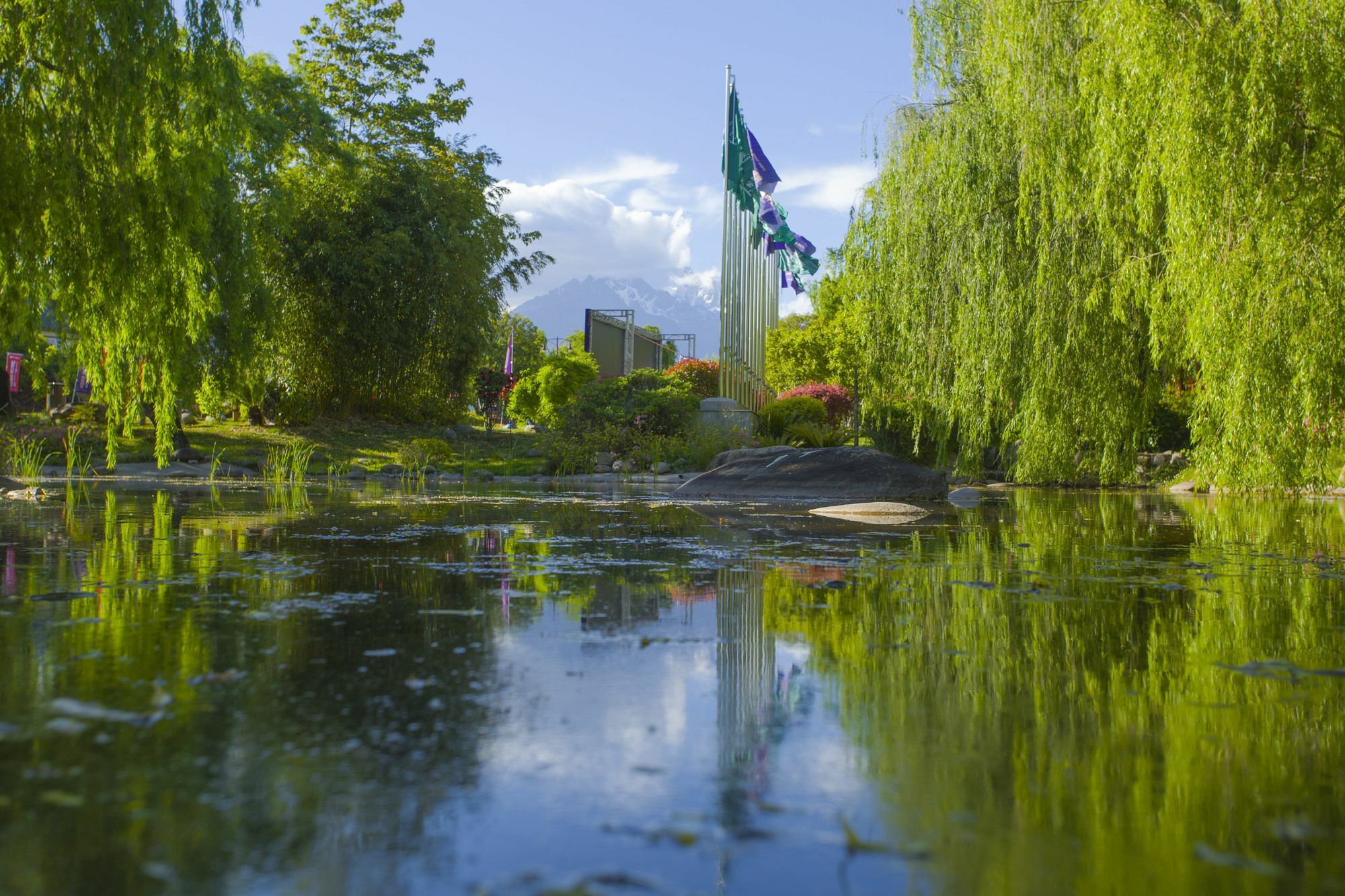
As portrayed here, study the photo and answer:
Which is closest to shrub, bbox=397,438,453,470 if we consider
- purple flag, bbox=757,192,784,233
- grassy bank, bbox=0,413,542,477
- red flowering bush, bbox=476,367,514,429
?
grassy bank, bbox=0,413,542,477

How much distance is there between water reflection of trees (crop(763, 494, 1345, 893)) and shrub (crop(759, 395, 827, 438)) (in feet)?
61.3

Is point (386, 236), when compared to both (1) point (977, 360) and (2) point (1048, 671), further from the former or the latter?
(2) point (1048, 671)

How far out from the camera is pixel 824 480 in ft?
41.9

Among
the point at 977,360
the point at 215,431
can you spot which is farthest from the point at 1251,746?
the point at 215,431

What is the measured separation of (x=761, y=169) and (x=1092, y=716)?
2578 cm

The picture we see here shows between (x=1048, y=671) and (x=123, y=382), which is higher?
(x=123, y=382)

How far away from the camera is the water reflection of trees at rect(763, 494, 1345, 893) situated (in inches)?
61.4

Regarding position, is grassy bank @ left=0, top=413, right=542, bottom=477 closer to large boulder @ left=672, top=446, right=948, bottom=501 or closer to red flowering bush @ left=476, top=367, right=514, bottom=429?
large boulder @ left=672, top=446, right=948, bottom=501

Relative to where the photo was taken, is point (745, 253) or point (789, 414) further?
point (745, 253)

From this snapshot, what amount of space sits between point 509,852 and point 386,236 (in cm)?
2415

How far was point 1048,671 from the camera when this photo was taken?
278 cm

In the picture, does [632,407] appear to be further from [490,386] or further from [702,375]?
[490,386]

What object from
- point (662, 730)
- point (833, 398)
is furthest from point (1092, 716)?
point (833, 398)

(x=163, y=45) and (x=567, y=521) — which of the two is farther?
(x=567, y=521)
